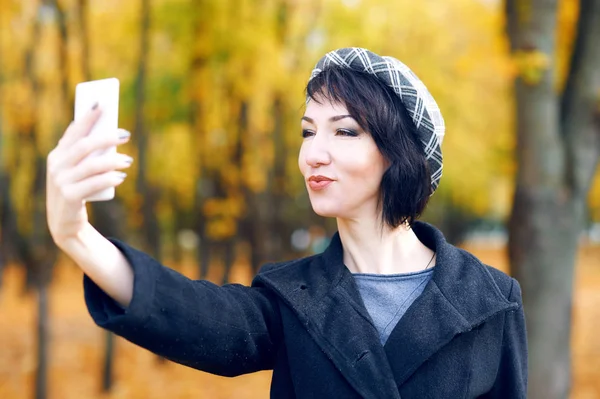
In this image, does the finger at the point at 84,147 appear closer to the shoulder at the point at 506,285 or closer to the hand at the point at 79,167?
the hand at the point at 79,167

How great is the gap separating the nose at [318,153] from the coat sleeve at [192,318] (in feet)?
1.35

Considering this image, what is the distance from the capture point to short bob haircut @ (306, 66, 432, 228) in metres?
2.07

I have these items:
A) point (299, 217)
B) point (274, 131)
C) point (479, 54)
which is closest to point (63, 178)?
point (479, 54)

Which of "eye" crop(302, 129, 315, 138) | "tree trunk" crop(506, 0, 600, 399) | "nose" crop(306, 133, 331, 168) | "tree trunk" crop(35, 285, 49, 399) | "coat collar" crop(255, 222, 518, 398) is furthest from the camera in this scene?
"tree trunk" crop(35, 285, 49, 399)

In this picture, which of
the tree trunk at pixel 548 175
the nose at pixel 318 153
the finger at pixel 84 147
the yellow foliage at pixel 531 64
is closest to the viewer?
the finger at pixel 84 147

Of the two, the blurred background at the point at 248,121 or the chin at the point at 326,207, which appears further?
the blurred background at the point at 248,121

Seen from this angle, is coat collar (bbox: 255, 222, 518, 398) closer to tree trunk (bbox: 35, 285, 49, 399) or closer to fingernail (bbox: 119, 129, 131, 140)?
fingernail (bbox: 119, 129, 131, 140)

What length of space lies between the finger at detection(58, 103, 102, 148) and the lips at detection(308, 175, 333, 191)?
2.51 ft

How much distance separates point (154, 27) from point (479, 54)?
6.71 meters

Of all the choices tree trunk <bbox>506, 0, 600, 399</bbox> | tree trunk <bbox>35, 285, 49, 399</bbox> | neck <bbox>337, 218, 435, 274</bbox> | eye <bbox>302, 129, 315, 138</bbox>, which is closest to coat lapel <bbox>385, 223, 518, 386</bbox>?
neck <bbox>337, 218, 435, 274</bbox>

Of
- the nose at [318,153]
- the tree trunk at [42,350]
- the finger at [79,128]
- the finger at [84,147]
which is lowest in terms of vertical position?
the tree trunk at [42,350]

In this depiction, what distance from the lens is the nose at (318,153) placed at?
2.05 meters

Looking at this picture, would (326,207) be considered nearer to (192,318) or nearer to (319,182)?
(319,182)

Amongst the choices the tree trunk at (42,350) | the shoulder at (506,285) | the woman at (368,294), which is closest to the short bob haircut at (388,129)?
the woman at (368,294)
